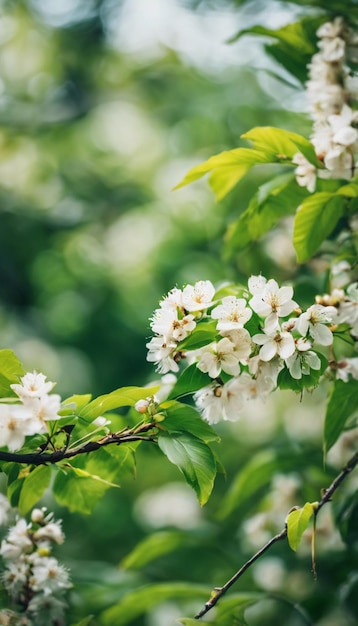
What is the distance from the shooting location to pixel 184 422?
0.90 m

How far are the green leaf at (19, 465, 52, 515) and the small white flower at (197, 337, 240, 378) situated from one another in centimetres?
30

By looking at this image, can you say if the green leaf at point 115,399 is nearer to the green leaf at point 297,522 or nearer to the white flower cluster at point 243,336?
the white flower cluster at point 243,336

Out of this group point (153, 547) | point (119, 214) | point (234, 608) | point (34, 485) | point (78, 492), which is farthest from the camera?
point (119, 214)

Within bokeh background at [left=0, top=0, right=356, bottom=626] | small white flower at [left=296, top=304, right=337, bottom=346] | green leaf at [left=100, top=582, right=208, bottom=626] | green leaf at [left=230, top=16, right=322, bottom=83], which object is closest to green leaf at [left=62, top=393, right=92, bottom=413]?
small white flower at [left=296, top=304, right=337, bottom=346]

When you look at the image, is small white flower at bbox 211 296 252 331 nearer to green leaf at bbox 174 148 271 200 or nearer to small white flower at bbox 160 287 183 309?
small white flower at bbox 160 287 183 309

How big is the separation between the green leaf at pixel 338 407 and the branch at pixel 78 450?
34 cm

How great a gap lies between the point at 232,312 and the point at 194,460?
21cm

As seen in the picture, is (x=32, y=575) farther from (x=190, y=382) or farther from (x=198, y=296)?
(x=198, y=296)

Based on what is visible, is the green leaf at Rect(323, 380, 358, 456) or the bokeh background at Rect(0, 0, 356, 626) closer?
the green leaf at Rect(323, 380, 358, 456)

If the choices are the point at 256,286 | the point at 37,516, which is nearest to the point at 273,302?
the point at 256,286

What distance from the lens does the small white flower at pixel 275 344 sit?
0.87 m

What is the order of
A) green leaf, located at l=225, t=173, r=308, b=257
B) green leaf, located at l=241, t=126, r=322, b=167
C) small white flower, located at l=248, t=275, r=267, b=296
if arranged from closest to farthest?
small white flower, located at l=248, t=275, r=267, b=296
green leaf, located at l=241, t=126, r=322, b=167
green leaf, located at l=225, t=173, r=308, b=257

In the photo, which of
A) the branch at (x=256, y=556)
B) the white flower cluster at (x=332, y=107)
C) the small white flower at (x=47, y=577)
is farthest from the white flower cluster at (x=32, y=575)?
the white flower cluster at (x=332, y=107)

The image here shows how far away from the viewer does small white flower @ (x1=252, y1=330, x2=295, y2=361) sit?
0.87 m
